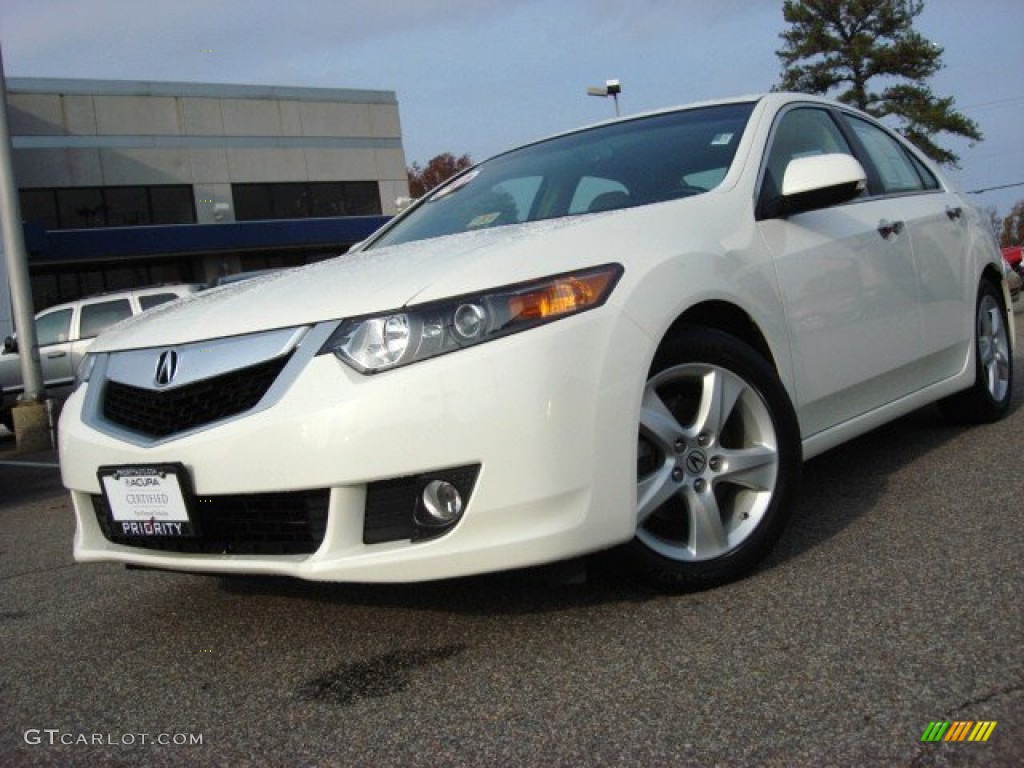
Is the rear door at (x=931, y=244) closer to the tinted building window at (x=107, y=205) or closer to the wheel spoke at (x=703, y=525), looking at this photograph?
the wheel spoke at (x=703, y=525)

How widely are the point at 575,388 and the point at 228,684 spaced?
113 cm

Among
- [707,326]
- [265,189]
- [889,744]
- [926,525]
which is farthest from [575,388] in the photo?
[265,189]

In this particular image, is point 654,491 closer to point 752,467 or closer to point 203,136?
point 752,467

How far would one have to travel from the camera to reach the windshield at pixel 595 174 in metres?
3.41

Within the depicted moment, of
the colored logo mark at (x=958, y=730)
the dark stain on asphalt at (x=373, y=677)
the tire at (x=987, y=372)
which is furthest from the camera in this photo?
the tire at (x=987, y=372)

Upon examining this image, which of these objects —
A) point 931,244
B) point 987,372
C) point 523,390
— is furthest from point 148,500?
point 987,372

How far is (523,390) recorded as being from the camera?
7.80 ft

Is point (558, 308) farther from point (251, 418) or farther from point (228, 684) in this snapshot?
point (228, 684)

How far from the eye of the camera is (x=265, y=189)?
30.9m

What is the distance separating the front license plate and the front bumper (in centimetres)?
15

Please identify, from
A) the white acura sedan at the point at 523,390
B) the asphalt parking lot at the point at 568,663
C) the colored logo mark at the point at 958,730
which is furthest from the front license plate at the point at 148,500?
the colored logo mark at the point at 958,730

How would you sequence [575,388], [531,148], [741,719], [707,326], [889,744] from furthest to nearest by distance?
1. [531,148]
2. [707,326]
3. [575,388]
4. [741,719]
5. [889,744]

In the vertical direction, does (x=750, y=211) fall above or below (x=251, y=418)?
above

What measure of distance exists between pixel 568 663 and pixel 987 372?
3185 millimetres
